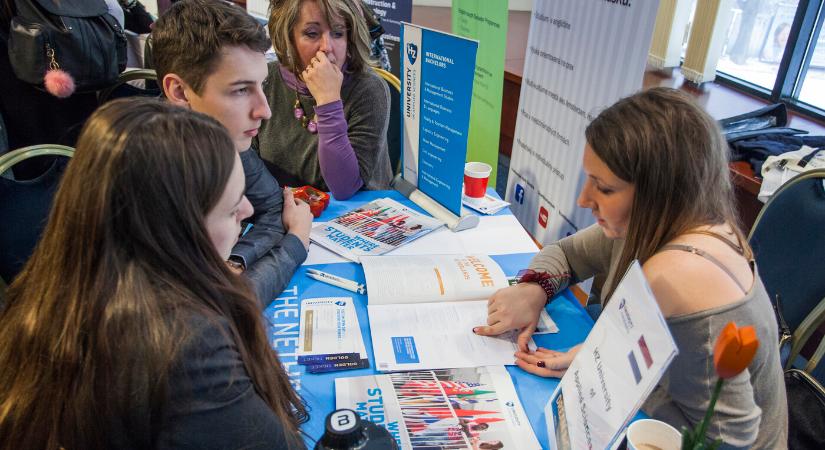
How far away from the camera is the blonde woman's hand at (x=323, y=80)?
1681mm

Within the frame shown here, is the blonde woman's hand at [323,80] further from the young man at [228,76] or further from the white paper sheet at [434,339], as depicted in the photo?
the white paper sheet at [434,339]

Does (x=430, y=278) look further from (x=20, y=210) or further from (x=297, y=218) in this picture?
(x=20, y=210)

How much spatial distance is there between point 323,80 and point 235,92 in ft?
1.38

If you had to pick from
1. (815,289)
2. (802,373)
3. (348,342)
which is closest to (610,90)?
(815,289)

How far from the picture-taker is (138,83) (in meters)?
2.96

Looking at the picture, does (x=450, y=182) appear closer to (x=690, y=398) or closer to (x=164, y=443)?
(x=690, y=398)

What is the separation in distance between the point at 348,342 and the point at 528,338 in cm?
36

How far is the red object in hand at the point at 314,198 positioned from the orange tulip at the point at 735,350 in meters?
1.20

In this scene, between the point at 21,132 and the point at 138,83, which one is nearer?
the point at 21,132

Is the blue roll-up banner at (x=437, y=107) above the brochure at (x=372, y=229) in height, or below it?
above

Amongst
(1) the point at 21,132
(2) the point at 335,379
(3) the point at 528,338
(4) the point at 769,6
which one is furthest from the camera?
(4) the point at 769,6

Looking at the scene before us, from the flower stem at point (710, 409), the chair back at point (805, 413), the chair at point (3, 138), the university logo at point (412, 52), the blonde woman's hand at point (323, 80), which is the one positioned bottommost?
the chair back at point (805, 413)

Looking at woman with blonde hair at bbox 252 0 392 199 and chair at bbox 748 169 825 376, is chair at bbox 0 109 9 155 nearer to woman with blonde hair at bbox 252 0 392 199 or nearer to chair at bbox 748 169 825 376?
woman with blonde hair at bbox 252 0 392 199

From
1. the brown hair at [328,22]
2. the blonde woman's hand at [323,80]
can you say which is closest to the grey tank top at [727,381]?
the blonde woman's hand at [323,80]
